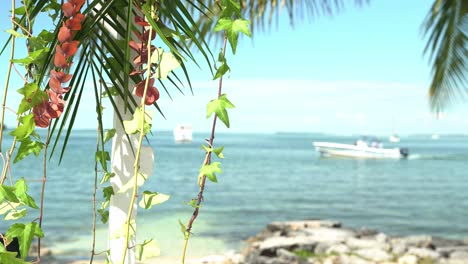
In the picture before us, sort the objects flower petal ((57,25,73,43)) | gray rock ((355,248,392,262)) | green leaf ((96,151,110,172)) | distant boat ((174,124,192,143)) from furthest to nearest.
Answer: distant boat ((174,124,192,143))
gray rock ((355,248,392,262))
green leaf ((96,151,110,172))
flower petal ((57,25,73,43))

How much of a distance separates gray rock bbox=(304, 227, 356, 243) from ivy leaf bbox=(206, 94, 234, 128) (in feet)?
15.6

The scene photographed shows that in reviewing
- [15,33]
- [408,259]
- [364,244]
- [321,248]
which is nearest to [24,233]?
[15,33]

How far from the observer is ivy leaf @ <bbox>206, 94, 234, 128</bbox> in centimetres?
72

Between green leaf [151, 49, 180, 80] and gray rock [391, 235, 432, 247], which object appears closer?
green leaf [151, 49, 180, 80]

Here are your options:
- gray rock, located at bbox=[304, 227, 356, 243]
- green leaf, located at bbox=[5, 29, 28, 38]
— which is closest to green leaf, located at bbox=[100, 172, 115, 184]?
green leaf, located at bbox=[5, 29, 28, 38]

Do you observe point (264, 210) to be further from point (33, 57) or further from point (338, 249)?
point (33, 57)

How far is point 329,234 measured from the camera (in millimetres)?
5844

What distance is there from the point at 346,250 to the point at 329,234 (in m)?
0.86

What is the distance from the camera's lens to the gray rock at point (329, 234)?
5463mm

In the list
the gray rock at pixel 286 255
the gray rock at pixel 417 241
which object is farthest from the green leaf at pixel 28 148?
the gray rock at pixel 417 241

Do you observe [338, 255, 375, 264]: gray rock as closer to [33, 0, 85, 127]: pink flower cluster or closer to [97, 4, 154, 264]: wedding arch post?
[97, 4, 154, 264]: wedding arch post

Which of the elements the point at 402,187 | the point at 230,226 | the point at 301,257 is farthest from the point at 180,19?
the point at 402,187

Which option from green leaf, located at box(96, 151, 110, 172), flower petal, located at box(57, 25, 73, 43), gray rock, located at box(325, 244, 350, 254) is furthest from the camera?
gray rock, located at box(325, 244, 350, 254)

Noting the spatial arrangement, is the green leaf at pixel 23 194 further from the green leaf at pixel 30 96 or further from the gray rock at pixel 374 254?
the gray rock at pixel 374 254
